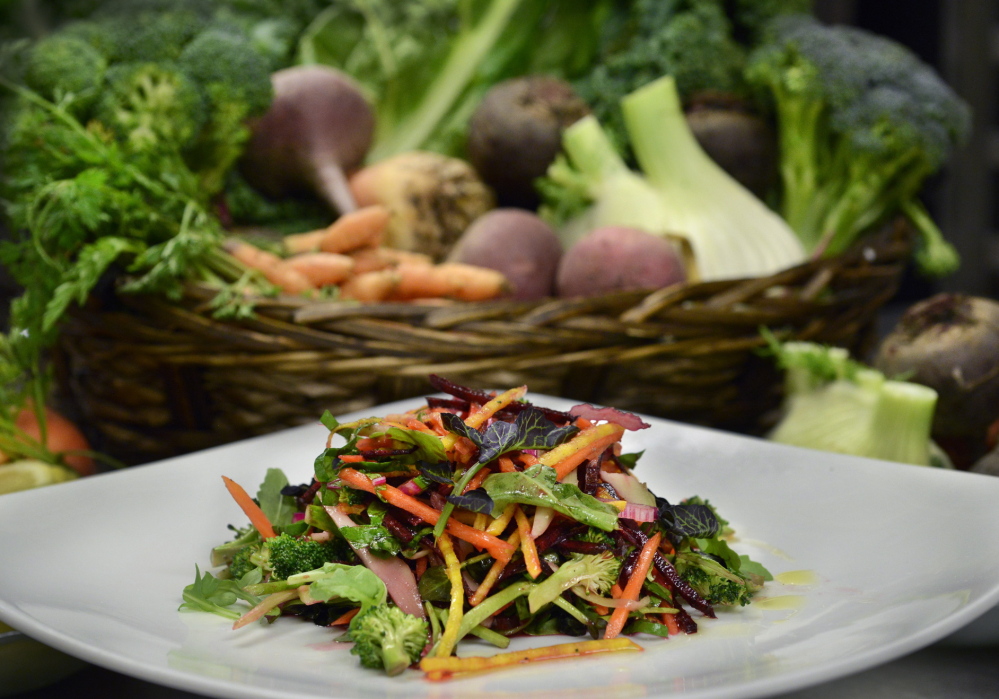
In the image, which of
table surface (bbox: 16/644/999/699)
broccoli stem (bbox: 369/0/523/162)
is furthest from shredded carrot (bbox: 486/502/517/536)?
broccoli stem (bbox: 369/0/523/162)

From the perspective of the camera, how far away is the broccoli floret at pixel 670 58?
7.86 feet

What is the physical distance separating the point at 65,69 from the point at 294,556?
145 cm

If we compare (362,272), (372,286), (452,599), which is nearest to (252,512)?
(452,599)

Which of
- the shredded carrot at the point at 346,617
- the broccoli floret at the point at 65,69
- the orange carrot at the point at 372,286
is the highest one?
the broccoli floret at the point at 65,69

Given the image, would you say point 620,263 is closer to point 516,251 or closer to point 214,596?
point 516,251

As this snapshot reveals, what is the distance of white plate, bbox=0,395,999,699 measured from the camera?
0.72 m

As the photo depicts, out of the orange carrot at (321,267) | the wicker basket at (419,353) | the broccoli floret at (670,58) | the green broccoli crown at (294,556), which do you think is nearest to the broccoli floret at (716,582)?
the green broccoli crown at (294,556)

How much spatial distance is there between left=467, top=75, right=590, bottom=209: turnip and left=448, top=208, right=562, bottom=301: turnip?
0.29 metres

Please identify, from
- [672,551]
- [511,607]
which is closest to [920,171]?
[672,551]

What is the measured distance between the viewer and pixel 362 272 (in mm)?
1944

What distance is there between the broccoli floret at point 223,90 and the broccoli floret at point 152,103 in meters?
0.04

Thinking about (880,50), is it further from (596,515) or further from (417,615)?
(417,615)

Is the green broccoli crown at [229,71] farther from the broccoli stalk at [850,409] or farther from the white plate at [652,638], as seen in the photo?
the broccoli stalk at [850,409]

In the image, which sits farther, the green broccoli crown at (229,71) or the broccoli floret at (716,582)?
the green broccoli crown at (229,71)
